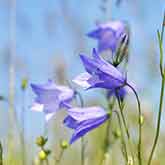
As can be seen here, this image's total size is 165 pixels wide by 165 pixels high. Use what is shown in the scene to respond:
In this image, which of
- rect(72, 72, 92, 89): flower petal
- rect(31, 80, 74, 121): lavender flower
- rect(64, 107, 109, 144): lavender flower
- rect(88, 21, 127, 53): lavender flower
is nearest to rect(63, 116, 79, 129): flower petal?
rect(64, 107, 109, 144): lavender flower

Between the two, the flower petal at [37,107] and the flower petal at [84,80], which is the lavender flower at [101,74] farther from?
the flower petal at [37,107]

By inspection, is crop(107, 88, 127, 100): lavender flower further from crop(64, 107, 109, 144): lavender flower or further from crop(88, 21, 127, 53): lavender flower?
crop(88, 21, 127, 53): lavender flower

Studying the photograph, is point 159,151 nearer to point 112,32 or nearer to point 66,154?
point 66,154

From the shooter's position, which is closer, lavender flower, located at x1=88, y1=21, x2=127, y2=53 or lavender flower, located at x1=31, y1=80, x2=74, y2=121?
lavender flower, located at x1=31, y1=80, x2=74, y2=121

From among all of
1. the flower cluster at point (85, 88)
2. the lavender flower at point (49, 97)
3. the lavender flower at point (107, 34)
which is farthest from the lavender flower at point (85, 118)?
the lavender flower at point (107, 34)

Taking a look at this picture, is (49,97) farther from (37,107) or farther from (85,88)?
(85,88)

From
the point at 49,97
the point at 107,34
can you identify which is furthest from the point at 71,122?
the point at 107,34
